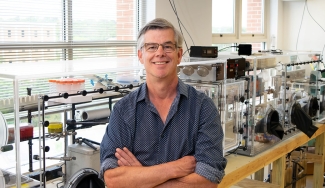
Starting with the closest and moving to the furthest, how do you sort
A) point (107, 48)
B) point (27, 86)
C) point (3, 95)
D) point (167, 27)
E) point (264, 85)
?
point (167, 27)
point (3, 95)
point (27, 86)
point (264, 85)
point (107, 48)

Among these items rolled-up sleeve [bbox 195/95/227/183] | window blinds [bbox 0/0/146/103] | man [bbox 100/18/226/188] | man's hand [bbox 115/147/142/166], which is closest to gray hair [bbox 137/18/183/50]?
man [bbox 100/18/226/188]

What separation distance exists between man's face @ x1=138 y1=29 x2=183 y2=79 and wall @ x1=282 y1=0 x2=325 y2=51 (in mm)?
4696

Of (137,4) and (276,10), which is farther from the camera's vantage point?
(276,10)

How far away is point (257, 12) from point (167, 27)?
15.3 ft

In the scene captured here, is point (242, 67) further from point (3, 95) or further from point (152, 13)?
point (3, 95)

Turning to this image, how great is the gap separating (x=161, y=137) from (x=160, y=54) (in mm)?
323

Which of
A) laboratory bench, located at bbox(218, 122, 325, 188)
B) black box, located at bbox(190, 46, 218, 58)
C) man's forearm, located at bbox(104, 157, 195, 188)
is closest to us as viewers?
man's forearm, located at bbox(104, 157, 195, 188)

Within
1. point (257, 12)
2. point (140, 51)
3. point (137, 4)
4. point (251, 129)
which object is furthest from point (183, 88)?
point (257, 12)

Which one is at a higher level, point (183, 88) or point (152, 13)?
point (152, 13)

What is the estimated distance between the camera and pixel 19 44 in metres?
3.24

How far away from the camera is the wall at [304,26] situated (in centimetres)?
590

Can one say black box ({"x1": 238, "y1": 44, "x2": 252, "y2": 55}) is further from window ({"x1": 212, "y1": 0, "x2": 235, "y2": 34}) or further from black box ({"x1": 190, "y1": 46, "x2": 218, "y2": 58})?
window ({"x1": 212, "y1": 0, "x2": 235, "y2": 34})

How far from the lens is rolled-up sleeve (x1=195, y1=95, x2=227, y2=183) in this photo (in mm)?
1706

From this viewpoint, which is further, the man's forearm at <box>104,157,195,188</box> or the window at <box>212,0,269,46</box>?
the window at <box>212,0,269,46</box>
